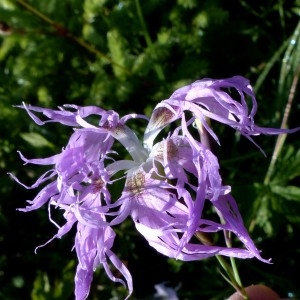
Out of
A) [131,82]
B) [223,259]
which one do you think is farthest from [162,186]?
[131,82]

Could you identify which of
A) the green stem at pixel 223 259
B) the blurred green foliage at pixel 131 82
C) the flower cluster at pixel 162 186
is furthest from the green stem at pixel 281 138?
the flower cluster at pixel 162 186

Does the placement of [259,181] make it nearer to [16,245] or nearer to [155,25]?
[155,25]

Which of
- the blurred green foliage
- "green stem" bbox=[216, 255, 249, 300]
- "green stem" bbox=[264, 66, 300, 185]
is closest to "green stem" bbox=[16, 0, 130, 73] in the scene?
the blurred green foliage

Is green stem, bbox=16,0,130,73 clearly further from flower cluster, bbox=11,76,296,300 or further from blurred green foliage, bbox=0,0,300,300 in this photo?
flower cluster, bbox=11,76,296,300

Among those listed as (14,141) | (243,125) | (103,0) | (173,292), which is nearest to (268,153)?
(173,292)

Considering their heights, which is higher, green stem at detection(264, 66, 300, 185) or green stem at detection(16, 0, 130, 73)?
green stem at detection(16, 0, 130, 73)
